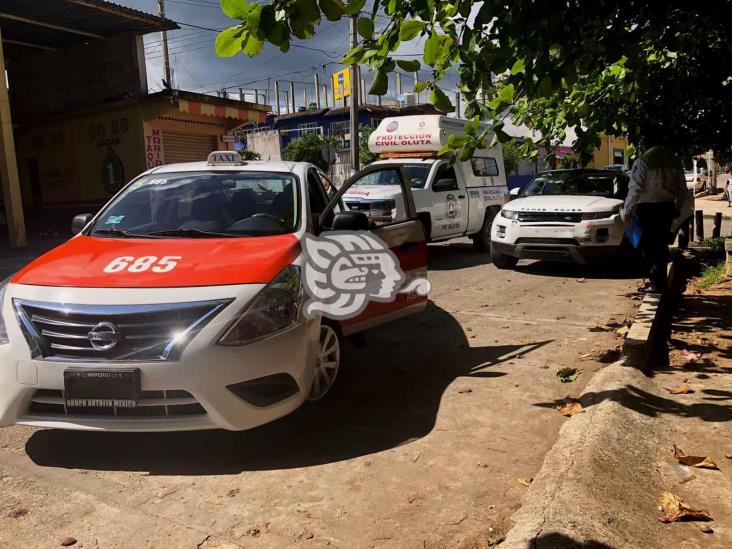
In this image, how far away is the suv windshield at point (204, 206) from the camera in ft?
14.1

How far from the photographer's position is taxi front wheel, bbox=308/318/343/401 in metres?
4.02

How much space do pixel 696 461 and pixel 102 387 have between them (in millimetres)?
3070

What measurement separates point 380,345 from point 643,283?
462 centimetres

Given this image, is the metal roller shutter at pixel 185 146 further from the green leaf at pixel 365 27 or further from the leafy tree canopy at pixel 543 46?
the green leaf at pixel 365 27

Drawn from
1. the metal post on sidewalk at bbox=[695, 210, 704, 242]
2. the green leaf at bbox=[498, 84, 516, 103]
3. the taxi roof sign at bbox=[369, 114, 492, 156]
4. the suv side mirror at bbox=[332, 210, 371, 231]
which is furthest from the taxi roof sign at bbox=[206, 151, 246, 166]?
the metal post on sidewalk at bbox=[695, 210, 704, 242]

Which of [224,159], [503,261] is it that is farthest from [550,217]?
[224,159]

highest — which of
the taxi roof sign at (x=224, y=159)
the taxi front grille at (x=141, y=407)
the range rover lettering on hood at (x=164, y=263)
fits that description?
the taxi roof sign at (x=224, y=159)

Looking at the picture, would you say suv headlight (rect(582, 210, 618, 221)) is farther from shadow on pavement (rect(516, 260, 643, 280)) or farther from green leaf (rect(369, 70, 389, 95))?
green leaf (rect(369, 70, 389, 95))

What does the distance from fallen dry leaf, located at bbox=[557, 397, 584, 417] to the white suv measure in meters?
5.13

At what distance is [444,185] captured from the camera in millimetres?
11398

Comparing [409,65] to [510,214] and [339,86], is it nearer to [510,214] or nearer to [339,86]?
[510,214]

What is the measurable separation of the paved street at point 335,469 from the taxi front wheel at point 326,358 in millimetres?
176

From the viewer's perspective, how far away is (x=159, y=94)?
49.8 feet

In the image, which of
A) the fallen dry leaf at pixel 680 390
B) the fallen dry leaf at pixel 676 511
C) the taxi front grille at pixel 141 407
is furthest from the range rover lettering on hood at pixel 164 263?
the fallen dry leaf at pixel 680 390
